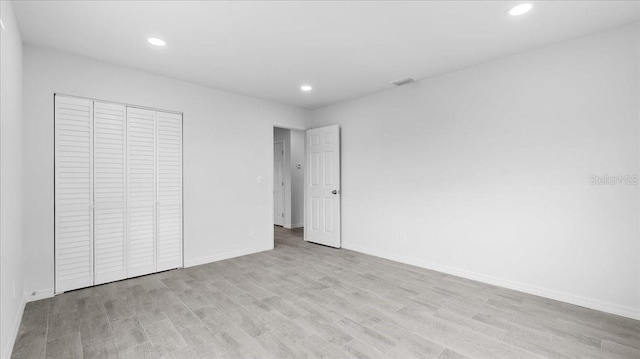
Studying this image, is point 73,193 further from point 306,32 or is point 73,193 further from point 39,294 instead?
point 306,32

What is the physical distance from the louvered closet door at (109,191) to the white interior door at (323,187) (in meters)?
3.01

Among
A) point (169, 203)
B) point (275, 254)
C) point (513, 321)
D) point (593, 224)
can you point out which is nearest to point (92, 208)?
point (169, 203)

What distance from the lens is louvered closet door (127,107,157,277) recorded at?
11.5 feet

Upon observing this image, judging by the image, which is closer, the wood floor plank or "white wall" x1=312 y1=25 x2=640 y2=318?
the wood floor plank

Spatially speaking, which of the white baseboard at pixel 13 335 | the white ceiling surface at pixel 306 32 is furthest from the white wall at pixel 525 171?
the white baseboard at pixel 13 335

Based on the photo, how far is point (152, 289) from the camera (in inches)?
124

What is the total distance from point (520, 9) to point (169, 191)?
4.27 meters

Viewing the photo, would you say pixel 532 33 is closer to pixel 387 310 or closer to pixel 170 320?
pixel 387 310

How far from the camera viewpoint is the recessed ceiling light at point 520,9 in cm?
225

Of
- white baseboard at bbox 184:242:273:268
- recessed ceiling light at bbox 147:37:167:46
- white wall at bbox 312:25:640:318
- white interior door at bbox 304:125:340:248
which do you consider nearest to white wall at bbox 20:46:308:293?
white baseboard at bbox 184:242:273:268

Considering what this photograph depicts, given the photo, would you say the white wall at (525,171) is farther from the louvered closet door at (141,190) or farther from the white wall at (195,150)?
the louvered closet door at (141,190)

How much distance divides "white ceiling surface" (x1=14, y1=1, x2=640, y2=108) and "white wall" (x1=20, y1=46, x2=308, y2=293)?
27cm

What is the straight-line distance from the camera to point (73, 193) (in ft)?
10.2

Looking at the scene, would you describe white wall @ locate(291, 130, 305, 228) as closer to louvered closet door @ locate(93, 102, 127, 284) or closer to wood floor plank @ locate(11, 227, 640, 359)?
wood floor plank @ locate(11, 227, 640, 359)
